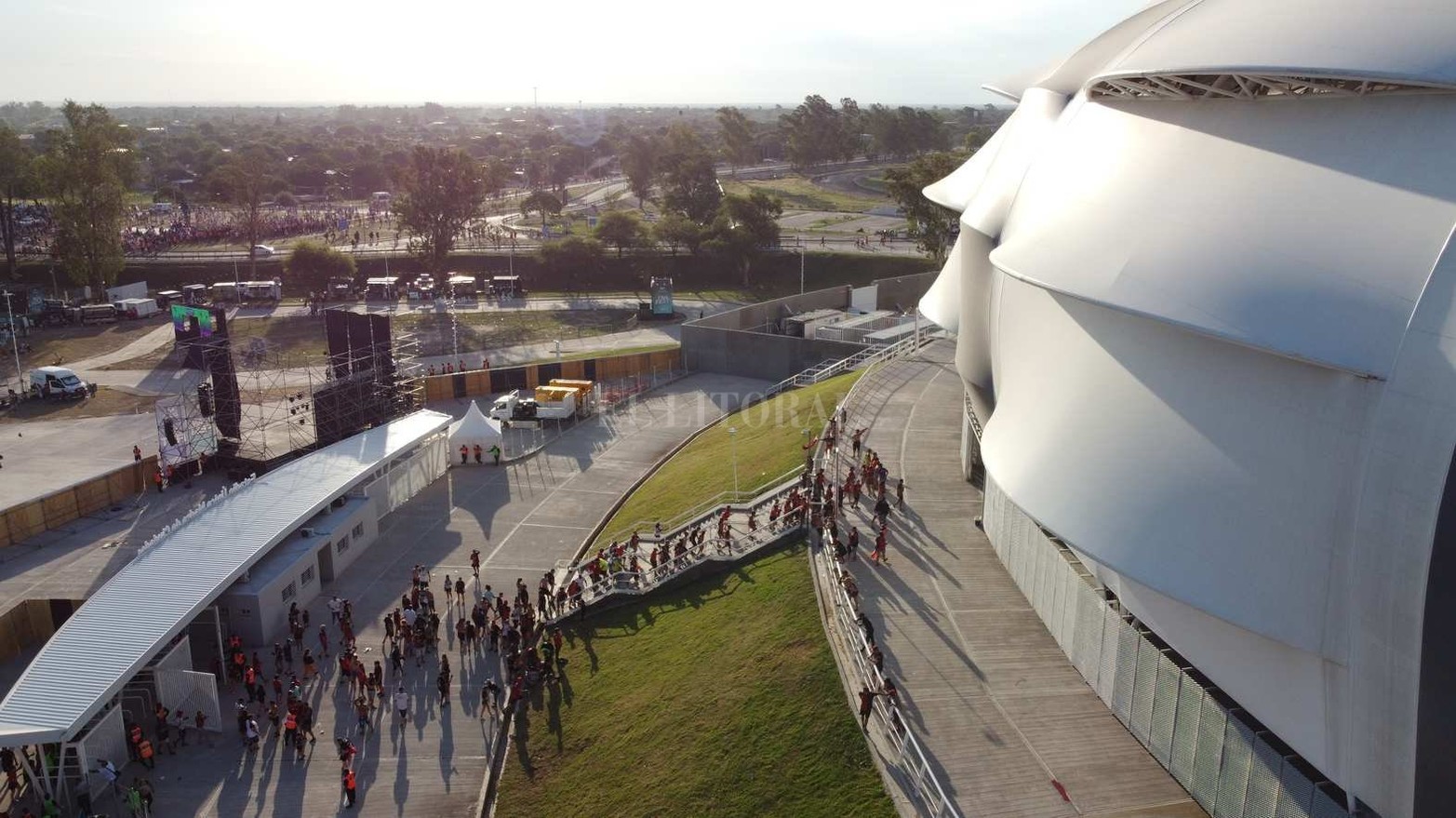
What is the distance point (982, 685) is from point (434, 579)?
15.3 m

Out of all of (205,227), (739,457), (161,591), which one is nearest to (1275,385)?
(739,457)

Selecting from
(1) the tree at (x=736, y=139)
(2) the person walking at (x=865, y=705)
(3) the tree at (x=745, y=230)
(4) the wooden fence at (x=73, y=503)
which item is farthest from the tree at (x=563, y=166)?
(2) the person walking at (x=865, y=705)

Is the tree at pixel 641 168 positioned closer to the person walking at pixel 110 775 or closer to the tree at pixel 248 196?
the tree at pixel 248 196

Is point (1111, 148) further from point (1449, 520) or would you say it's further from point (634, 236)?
point (634, 236)

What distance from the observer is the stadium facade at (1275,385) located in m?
10.2

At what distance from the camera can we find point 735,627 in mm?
20281

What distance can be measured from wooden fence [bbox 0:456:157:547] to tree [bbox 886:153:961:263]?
4604cm

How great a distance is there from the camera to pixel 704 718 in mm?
17719

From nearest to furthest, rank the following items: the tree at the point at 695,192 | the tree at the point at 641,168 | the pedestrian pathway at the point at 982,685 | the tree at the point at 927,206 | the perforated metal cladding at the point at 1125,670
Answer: the pedestrian pathway at the point at 982,685, the perforated metal cladding at the point at 1125,670, the tree at the point at 927,206, the tree at the point at 695,192, the tree at the point at 641,168

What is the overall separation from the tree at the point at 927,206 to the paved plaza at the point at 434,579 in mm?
25139

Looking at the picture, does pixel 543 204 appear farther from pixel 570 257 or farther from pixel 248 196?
pixel 248 196

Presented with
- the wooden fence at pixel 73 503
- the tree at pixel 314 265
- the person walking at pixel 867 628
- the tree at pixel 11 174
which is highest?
Answer: the tree at pixel 11 174

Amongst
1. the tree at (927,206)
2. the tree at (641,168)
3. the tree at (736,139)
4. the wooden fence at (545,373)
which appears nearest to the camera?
the wooden fence at (545,373)

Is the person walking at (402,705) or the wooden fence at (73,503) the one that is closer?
the person walking at (402,705)
